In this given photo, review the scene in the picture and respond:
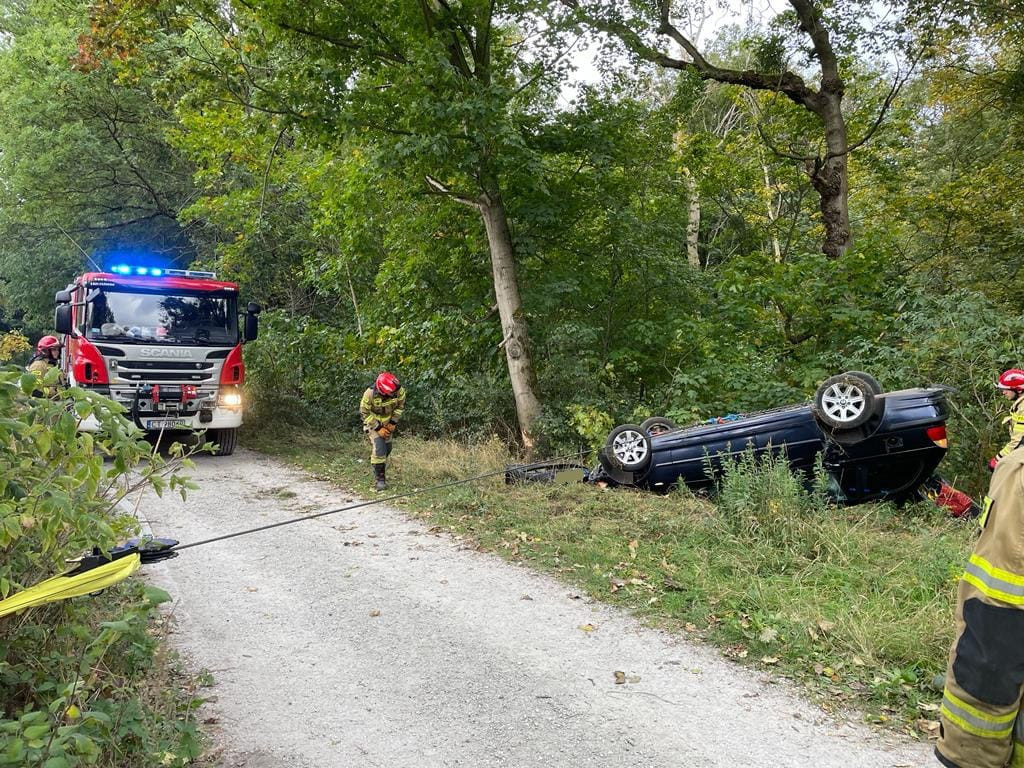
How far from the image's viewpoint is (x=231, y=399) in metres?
11.6

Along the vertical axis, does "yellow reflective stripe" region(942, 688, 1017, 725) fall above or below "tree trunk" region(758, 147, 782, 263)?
below

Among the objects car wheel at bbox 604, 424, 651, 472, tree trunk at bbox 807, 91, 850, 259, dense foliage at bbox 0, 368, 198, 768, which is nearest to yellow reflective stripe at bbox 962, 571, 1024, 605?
dense foliage at bbox 0, 368, 198, 768

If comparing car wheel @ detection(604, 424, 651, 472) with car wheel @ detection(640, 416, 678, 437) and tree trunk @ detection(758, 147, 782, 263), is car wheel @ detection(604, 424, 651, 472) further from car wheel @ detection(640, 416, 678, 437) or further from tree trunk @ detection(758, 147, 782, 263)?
tree trunk @ detection(758, 147, 782, 263)

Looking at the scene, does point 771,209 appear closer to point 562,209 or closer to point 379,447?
point 562,209

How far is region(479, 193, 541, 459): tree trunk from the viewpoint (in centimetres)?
1032

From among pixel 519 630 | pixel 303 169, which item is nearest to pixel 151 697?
pixel 519 630

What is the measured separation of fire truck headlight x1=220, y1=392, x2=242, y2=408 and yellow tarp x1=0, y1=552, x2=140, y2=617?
9242 mm

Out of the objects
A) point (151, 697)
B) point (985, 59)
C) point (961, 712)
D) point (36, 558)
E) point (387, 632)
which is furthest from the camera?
point (985, 59)

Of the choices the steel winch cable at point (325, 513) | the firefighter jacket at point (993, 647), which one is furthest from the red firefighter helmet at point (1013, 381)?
the firefighter jacket at point (993, 647)

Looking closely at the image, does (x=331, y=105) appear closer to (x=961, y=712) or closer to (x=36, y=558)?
(x=36, y=558)

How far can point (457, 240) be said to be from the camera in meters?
11.5

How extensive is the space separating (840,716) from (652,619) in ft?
4.56

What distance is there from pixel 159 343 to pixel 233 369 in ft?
3.96

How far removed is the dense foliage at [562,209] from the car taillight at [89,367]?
3732 mm
